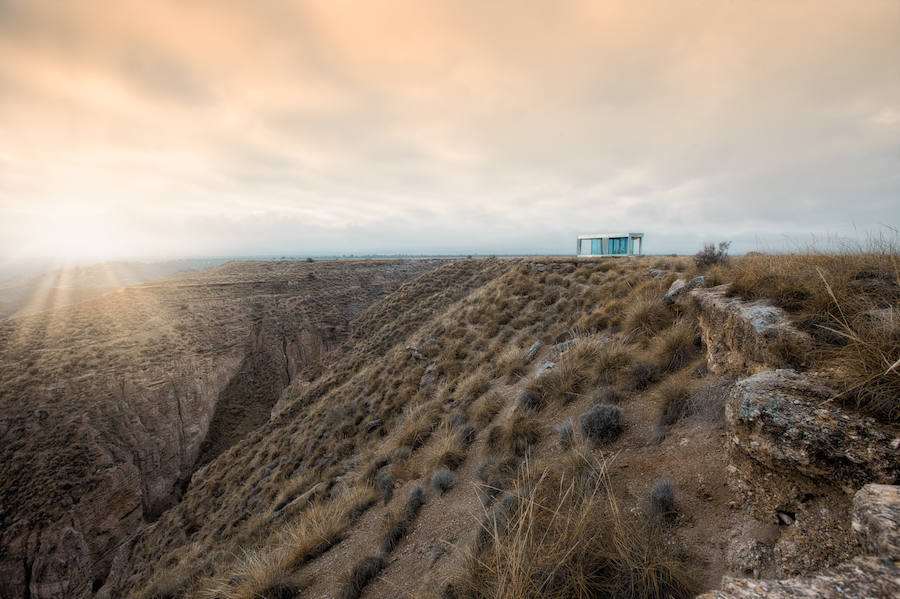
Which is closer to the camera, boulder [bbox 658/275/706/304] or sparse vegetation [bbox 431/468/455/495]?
sparse vegetation [bbox 431/468/455/495]

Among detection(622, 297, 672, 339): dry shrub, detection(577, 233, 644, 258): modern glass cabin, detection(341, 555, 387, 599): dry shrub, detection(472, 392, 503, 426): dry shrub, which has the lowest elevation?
detection(341, 555, 387, 599): dry shrub

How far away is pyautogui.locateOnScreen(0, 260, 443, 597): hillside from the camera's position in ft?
43.9

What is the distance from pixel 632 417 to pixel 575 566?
2.68m

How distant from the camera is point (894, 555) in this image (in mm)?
1442

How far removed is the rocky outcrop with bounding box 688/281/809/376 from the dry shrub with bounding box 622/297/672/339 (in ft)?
3.64

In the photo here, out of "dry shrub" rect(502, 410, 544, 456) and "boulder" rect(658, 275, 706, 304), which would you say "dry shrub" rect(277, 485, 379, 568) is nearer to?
"dry shrub" rect(502, 410, 544, 456)

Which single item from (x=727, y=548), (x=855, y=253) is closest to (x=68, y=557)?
(x=727, y=548)

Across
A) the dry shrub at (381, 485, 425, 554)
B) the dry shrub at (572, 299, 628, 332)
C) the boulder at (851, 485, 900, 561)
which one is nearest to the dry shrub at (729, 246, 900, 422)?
the boulder at (851, 485, 900, 561)

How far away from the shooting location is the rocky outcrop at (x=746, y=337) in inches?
125

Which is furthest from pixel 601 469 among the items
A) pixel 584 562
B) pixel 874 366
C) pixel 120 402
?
pixel 120 402

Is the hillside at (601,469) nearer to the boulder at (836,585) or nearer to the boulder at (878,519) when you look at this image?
the boulder at (878,519)

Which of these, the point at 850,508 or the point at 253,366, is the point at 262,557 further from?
the point at 253,366

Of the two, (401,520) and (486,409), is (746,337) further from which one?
(401,520)

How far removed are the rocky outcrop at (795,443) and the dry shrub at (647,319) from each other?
11.3 ft
